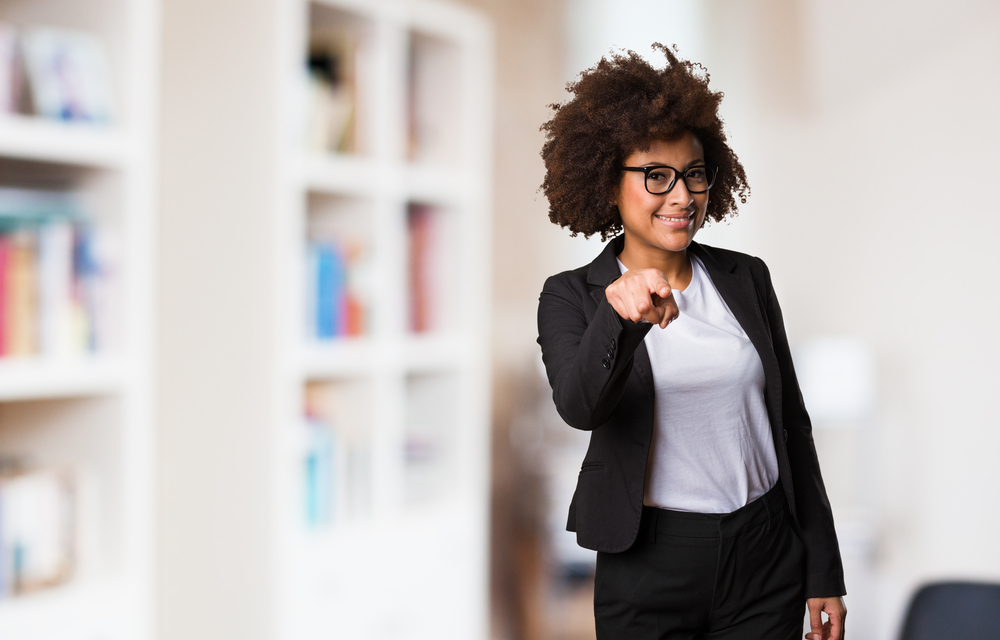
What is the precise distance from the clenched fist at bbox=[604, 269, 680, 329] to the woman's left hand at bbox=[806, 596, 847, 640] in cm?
28

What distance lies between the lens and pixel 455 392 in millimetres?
2883

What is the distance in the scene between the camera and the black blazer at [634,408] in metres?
0.62

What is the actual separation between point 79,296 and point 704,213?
1.70 m

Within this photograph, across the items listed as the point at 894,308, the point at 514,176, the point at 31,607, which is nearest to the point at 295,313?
the point at 31,607

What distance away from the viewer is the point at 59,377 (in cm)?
185

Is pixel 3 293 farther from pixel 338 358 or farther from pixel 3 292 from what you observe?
pixel 338 358

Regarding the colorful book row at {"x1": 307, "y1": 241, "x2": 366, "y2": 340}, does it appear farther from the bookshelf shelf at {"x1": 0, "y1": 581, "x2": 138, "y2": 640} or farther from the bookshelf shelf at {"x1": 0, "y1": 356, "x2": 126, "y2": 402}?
the bookshelf shelf at {"x1": 0, "y1": 581, "x2": 138, "y2": 640}

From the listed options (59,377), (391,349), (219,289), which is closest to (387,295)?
(391,349)

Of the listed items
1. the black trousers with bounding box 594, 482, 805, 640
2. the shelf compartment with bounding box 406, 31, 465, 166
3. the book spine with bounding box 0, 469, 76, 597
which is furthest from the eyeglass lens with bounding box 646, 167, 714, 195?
the shelf compartment with bounding box 406, 31, 465, 166

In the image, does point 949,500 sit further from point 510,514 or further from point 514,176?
point 514,176

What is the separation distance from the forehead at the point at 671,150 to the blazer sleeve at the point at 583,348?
0.31ft

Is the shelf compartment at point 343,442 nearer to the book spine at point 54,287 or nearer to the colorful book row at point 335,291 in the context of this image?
the colorful book row at point 335,291

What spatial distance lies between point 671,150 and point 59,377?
1654 millimetres

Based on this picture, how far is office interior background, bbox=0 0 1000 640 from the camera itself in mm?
1935
